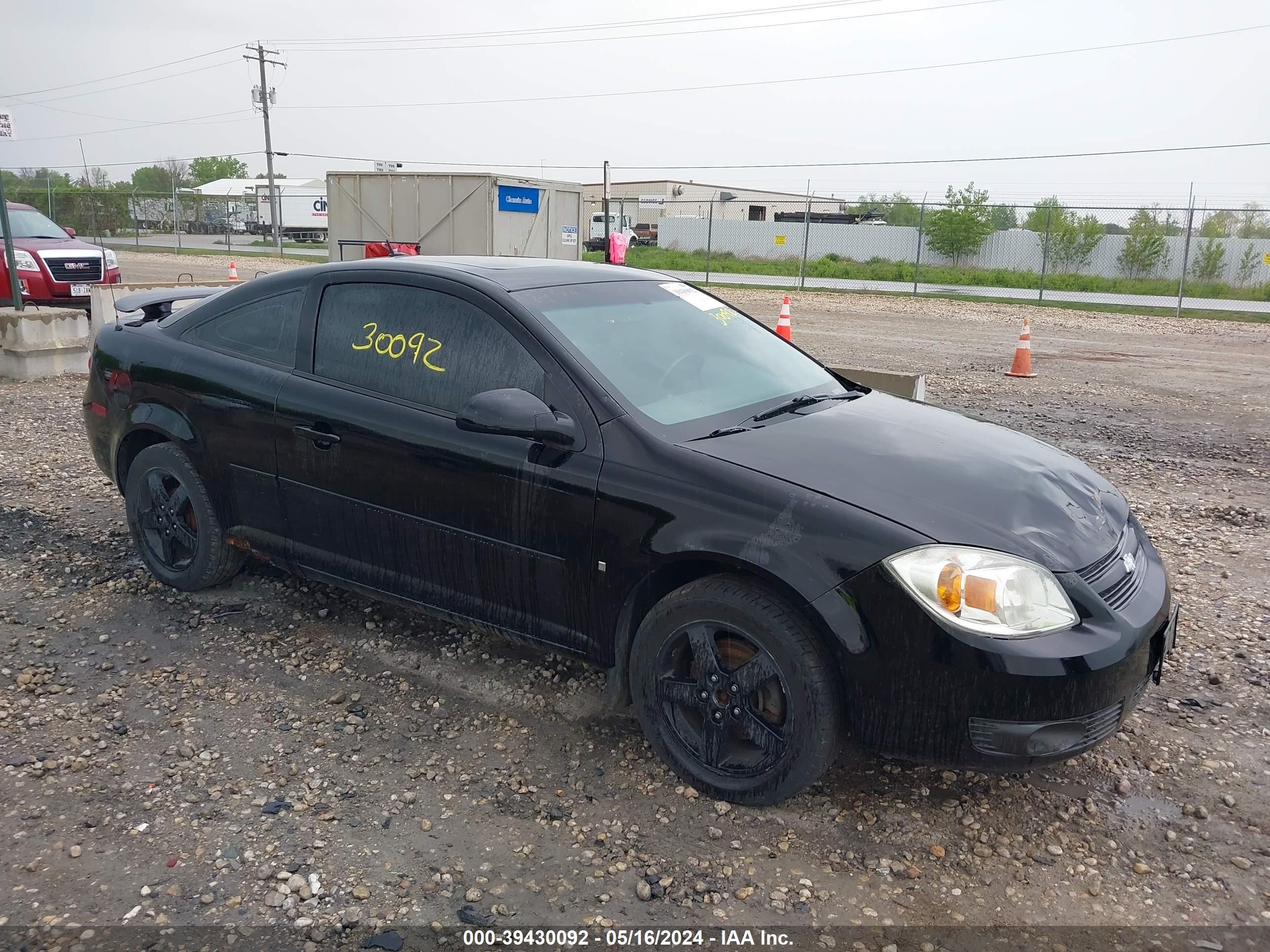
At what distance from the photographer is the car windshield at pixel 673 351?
347 centimetres

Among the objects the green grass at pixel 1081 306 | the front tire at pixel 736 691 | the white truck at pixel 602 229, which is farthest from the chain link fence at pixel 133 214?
the front tire at pixel 736 691

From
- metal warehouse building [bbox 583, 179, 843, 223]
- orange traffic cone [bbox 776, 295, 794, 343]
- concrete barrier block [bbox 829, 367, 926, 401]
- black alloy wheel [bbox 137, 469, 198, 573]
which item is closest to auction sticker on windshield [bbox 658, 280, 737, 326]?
black alloy wheel [bbox 137, 469, 198, 573]

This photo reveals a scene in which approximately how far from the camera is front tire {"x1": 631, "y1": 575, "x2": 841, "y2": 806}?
9.36 ft

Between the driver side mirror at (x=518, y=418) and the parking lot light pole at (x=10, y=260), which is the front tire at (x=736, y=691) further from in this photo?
the parking lot light pole at (x=10, y=260)

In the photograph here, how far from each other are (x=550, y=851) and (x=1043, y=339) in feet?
51.9

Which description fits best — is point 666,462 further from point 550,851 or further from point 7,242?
point 7,242

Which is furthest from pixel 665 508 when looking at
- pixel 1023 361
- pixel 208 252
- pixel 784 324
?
pixel 208 252

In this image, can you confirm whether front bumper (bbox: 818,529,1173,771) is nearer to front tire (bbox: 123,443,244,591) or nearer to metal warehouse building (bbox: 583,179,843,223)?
front tire (bbox: 123,443,244,591)

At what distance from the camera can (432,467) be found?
11.7 feet

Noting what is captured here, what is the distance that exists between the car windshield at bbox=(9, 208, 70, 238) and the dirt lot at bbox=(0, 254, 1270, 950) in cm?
1030

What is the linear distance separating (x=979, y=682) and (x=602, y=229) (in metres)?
42.4

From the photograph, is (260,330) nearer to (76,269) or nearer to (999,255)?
(76,269)

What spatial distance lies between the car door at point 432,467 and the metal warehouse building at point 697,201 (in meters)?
49.4

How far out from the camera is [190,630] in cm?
435
